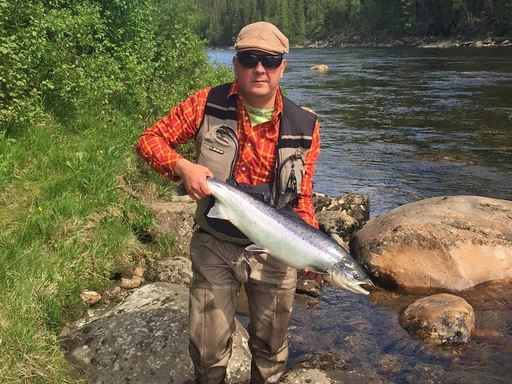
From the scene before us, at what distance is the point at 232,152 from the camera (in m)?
3.26

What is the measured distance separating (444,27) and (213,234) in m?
78.4

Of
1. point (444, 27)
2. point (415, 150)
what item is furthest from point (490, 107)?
point (444, 27)

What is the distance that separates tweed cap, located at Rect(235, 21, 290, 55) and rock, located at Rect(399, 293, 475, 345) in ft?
12.0

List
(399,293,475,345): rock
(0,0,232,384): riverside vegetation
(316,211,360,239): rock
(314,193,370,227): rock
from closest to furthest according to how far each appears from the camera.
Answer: (0,0,232,384): riverside vegetation < (399,293,475,345): rock < (316,211,360,239): rock < (314,193,370,227): rock

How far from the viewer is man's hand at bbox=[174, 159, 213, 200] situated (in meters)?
2.99

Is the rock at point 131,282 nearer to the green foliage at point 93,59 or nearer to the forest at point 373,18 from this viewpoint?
the green foliage at point 93,59

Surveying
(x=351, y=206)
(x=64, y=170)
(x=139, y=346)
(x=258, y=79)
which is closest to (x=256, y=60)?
(x=258, y=79)

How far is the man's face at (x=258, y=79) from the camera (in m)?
3.14

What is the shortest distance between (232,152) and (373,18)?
100 metres

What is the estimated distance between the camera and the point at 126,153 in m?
7.13

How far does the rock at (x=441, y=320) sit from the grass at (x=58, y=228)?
3229 millimetres

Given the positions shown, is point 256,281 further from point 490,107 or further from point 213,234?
point 490,107

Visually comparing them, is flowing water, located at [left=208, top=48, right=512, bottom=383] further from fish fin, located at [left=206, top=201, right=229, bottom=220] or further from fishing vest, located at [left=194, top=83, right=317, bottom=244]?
fish fin, located at [left=206, top=201, right=229, bottom=220]

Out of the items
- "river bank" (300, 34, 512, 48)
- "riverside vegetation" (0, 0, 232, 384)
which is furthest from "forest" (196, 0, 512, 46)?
"riverside vegetation" (0, 0, 232, 384)
